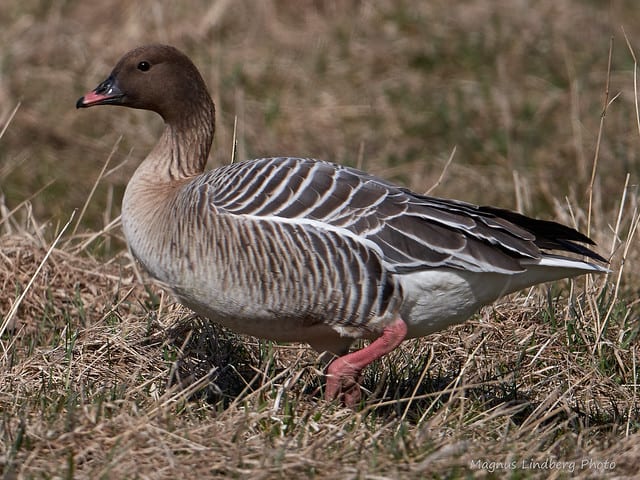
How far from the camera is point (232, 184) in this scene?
5.00m

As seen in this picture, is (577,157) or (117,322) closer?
(117,322)

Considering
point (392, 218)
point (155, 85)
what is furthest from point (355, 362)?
point (155, 85)

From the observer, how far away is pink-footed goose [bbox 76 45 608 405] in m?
4.80

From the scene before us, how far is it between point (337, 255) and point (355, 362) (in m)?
0.54

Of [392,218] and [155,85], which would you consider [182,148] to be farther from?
[392,218]

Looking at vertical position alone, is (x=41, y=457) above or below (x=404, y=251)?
below

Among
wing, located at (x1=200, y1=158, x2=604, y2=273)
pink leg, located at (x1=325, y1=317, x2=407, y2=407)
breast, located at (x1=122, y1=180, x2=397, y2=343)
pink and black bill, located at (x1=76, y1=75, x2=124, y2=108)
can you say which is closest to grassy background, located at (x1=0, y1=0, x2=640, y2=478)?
pink leg, located at (x1=325, y1=317, x2=407, y2=407)

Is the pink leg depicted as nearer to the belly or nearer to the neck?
the belly

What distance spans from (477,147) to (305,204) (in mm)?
5042

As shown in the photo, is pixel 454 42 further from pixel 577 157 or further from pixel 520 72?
pixel 577 157

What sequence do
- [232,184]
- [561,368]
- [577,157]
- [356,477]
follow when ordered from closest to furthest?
[356,477] → [232,184] → [561,368] → [577,157]

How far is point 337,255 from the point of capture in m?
4.79

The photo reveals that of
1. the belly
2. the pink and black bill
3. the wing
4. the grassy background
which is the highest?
the pink and black bill

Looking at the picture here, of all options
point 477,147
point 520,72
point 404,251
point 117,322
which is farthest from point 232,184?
point 520,72
